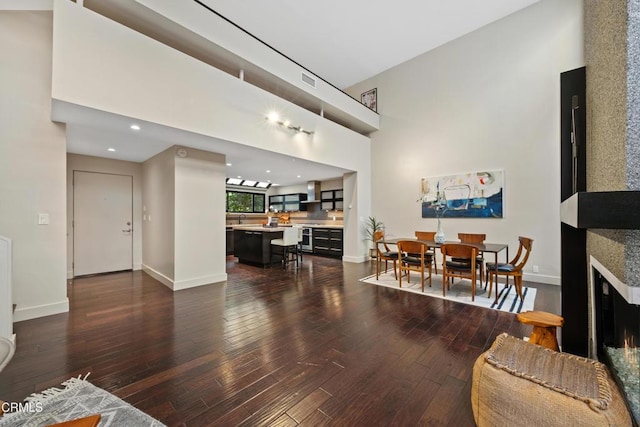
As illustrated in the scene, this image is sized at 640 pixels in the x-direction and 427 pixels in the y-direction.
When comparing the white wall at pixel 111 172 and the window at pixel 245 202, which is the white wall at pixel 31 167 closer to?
the white wall at pixel 111 172

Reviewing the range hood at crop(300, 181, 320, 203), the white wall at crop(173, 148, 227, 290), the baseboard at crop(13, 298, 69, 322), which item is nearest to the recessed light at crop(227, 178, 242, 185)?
the range hood at crop(300, 181, 320, 203)

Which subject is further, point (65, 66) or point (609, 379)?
point (65, 66)

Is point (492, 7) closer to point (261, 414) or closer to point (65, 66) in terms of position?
point (65, 66)

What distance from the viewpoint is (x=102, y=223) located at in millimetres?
5207

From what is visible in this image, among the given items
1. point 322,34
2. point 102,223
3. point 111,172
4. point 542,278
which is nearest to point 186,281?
point 102,223

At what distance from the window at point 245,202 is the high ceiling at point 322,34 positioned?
2.81 m

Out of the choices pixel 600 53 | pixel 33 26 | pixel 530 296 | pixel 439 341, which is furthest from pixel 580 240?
pixel 33 26

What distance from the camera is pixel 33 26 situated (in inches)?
120

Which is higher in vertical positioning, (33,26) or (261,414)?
(33,26)

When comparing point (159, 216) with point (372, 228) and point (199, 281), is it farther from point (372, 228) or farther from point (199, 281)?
point (372, 228)

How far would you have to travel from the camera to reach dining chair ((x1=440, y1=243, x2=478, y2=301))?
3479 mm

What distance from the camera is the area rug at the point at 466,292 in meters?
3.36

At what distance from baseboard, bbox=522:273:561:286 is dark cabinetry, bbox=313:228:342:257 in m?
4.14

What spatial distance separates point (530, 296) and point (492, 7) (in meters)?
5.27
